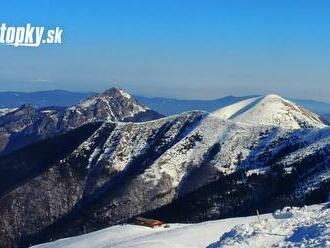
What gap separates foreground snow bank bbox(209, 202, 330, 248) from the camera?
43.5 metres

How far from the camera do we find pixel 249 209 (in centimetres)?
19250

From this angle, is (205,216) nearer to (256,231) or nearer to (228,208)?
(228,208)

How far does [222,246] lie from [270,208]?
13770 centimetres

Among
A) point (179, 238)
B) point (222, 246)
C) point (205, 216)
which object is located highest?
point (222, 246)

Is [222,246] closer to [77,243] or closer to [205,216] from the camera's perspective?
[77,243]

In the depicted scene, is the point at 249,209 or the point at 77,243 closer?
the point at 77,243

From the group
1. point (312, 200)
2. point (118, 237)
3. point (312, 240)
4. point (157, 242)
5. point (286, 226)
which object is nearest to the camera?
point (312, 240)

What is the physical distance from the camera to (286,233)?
4834cm

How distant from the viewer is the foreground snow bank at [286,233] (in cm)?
4350

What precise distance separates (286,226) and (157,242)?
31.3 metres

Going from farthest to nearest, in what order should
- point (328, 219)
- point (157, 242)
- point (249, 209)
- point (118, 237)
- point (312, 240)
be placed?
point (249, 209), point (118, 237), point (157, 242), point (328, 219), point (312, 240)

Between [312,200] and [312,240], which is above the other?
[312,240]

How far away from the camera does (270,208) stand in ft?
600

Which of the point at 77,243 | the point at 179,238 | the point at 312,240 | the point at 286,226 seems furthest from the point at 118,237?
the point at 312,240
